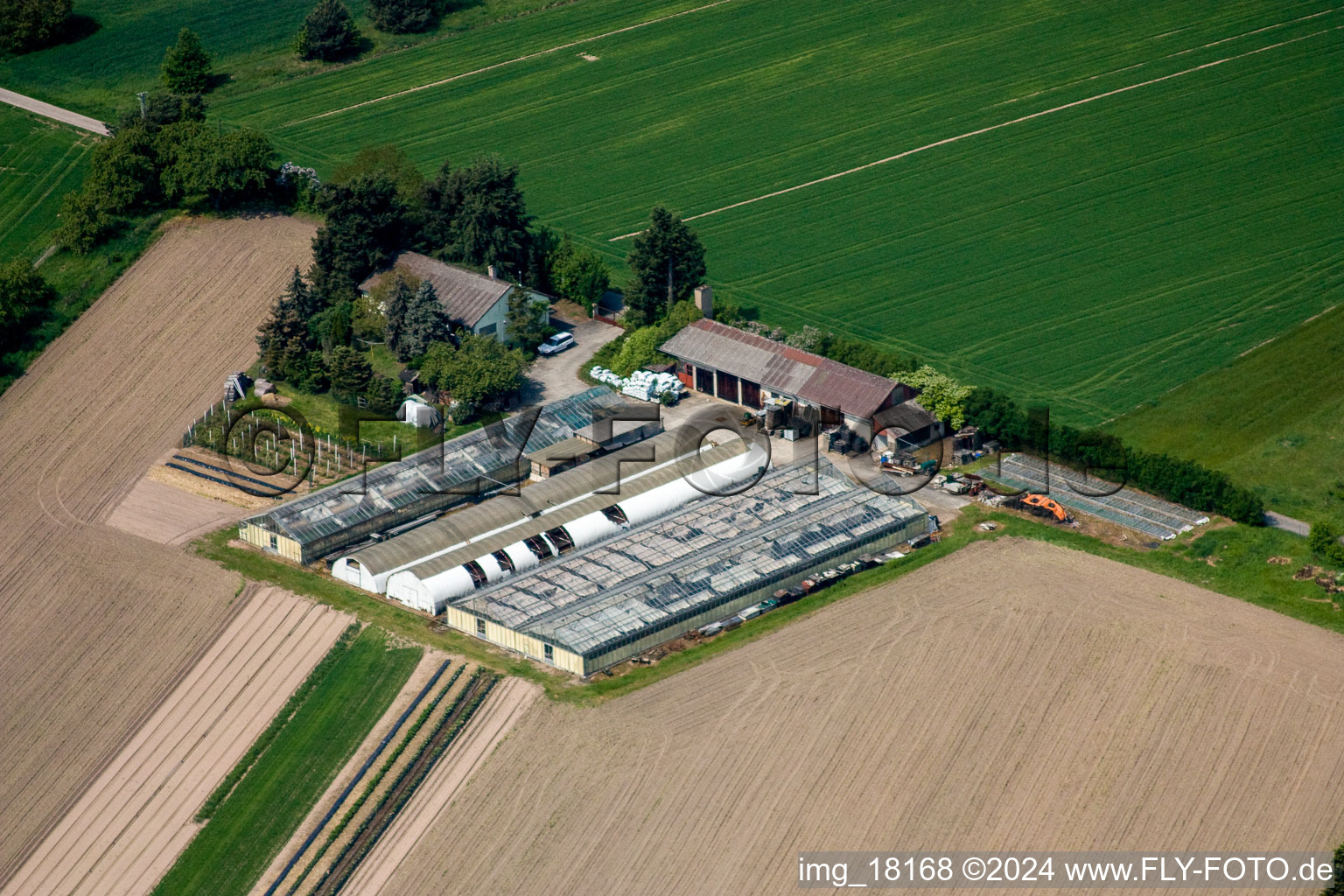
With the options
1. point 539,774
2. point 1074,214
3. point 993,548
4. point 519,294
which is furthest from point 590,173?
point 539,774

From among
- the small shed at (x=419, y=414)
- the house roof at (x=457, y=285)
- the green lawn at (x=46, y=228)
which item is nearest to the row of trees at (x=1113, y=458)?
the house roof at (x=457, y=285)

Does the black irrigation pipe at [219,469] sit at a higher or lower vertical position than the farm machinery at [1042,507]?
higher

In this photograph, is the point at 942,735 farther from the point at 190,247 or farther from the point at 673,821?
the point at 190,247

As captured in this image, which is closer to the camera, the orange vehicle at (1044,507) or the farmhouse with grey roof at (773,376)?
the orange vehicle at (1044,507)

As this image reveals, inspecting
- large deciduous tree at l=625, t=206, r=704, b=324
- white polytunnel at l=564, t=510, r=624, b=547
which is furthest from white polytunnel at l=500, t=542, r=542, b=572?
large deciduous tree at l=625, t=206, r=704, b=324

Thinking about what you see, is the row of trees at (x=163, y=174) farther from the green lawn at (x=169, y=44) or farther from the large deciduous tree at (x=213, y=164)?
the green lawn at (x=169, y=44)

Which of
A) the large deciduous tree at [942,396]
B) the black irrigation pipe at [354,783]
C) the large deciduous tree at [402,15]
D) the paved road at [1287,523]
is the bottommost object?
the black irrigation pipe at [354,783]
